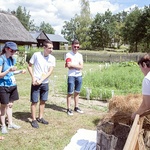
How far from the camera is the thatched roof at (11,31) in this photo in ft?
60.2

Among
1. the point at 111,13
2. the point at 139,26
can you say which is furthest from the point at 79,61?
the point at 111,13

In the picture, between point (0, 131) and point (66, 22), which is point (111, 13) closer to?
point (66, 22)

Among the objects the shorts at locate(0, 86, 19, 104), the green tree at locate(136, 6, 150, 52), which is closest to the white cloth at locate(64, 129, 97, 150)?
the shorts at locate(0, 86, 19, 104)

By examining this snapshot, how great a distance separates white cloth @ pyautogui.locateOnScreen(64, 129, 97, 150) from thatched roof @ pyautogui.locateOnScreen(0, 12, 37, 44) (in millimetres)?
14458

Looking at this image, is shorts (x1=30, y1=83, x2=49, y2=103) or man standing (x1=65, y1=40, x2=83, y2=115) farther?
man standing (x1=65, y1=40, x2=83, y2=115)

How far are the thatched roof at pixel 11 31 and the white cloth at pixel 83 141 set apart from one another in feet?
47.4

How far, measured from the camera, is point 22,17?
6569 cm

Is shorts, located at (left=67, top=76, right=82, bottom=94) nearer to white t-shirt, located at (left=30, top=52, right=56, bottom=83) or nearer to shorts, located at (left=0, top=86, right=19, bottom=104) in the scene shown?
white t-shirt, located at (left=30, top=52, right=56, bottom=83)

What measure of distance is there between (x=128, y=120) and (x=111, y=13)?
51847 mm

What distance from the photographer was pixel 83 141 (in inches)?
161

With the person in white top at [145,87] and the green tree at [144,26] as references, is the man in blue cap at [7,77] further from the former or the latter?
the green tree at [144,26]

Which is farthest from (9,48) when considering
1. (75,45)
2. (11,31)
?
(11,31)

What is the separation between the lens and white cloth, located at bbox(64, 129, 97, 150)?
384 cm

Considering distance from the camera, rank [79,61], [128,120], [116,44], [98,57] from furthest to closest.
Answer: [116,44], [98,57], [79,61], [128,120]
